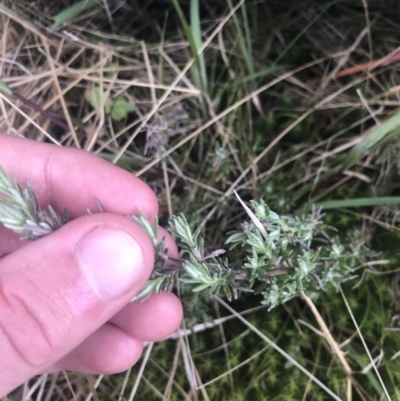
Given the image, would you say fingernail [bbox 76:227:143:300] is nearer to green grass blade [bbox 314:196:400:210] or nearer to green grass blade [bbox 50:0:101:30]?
green grass blade [bbox 314:196:400:210]

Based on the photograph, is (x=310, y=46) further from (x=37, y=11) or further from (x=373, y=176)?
(x=37, y=11)

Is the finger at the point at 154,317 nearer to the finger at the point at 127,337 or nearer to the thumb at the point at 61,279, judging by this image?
the finger at the point at 127,337

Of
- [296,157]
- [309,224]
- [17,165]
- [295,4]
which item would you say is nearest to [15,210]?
[17,165]

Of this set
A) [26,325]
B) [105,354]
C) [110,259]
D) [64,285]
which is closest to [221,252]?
[110,259]

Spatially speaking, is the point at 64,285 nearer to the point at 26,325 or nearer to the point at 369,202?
the point at 26,325

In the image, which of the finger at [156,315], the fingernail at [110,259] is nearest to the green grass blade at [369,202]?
the finger at [156,315]

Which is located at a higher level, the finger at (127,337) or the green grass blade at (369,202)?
the green grass blade at (369,202)

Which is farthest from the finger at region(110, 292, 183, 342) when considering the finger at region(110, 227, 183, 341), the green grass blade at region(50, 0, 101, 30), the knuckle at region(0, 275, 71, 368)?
the green grass blade at region(50, 0, 101, 30)

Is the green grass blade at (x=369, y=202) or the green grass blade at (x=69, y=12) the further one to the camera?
the green grass blade at (x=69, y=12)
